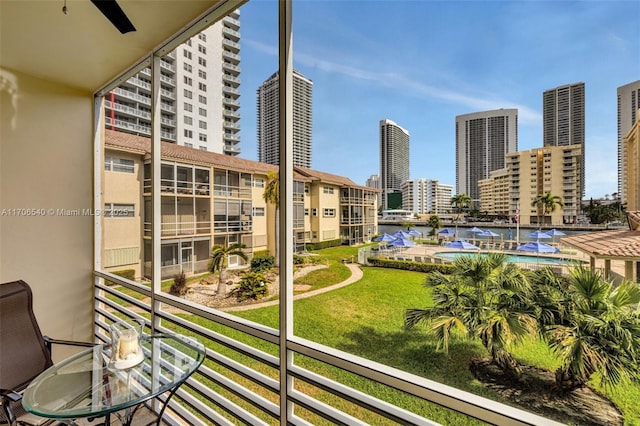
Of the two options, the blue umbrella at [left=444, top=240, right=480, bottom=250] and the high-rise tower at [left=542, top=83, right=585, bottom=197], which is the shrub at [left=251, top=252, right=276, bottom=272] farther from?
the high-rise tower at [left=542, top=83, right=585, bottom=197]

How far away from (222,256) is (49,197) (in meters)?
5.41

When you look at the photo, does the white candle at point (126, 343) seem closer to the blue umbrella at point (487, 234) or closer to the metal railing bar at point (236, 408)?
the metal railing bar at point (236, 408)

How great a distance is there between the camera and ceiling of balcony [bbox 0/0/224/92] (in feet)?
4.48

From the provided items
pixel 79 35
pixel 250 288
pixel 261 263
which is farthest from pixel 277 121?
pixel 261 263

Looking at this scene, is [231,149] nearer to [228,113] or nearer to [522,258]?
[228,113]

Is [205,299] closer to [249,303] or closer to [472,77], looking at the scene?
[249,303]

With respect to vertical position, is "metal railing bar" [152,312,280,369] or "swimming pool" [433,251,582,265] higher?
"swimming pool" [433,251,582,265]

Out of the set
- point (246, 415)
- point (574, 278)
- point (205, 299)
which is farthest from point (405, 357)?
point (205, 299)

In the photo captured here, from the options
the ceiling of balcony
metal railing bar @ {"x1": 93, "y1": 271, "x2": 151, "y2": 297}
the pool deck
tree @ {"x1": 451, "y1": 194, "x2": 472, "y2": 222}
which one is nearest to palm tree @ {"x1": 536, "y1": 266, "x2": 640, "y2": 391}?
the pool deck

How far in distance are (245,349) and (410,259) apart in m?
3.59

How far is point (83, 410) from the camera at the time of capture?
2.97ft

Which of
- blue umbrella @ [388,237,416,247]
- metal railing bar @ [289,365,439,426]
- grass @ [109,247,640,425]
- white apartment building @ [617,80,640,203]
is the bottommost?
grass @ [109,247,640,425]

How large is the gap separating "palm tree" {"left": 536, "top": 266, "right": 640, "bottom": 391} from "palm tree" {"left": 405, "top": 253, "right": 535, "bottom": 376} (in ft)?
1.01

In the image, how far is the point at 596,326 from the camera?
1699 mm
